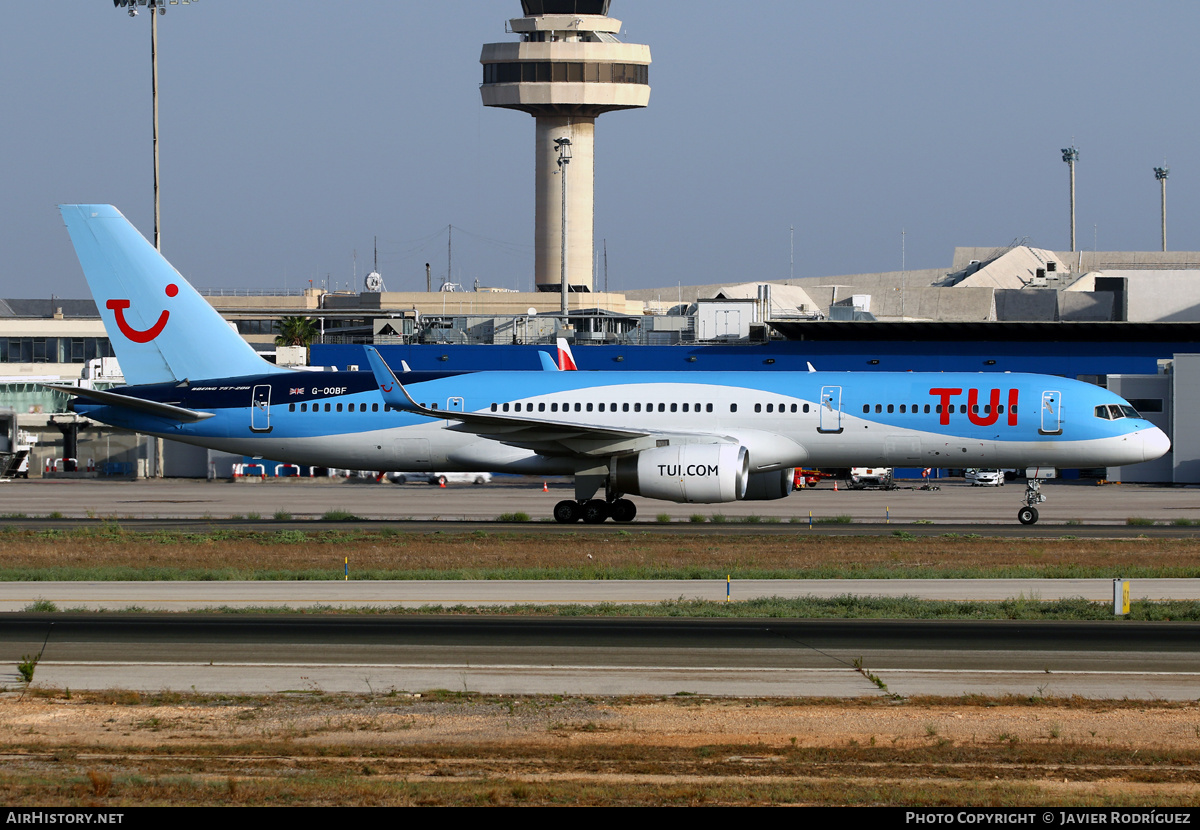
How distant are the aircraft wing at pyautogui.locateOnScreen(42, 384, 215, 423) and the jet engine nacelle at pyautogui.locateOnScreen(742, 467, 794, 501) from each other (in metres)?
17.4

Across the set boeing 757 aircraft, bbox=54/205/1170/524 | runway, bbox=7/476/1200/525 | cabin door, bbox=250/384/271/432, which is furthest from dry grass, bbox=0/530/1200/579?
cabin door, bbox=250/384/271/432

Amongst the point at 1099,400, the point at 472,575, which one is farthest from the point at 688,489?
the point at 1099,400

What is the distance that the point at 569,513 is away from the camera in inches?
1596

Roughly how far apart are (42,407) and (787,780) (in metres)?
81.6

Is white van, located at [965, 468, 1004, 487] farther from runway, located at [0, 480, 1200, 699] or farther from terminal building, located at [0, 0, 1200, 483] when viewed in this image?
runway, located at [0, 480, 1200, 699]

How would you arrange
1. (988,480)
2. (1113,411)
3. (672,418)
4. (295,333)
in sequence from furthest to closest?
(295,333) < (988,480) < (672,418) < (1113,411)

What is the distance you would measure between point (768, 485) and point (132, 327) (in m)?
20.9

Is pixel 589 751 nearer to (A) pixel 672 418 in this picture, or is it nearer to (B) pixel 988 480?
(A) pixel 672 418

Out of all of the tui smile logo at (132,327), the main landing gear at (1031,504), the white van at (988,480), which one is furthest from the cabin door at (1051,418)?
the white van at (988,480)

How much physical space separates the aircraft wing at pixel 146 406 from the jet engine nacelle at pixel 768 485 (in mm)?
17366

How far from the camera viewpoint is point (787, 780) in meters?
12.5

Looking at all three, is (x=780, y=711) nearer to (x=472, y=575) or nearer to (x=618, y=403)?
(x=472, y=575)

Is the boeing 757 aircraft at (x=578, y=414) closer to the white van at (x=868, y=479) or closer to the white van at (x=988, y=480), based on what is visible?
the white van at (x=868, y=479)

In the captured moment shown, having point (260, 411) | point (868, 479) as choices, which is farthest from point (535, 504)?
point (868, 479)
